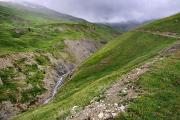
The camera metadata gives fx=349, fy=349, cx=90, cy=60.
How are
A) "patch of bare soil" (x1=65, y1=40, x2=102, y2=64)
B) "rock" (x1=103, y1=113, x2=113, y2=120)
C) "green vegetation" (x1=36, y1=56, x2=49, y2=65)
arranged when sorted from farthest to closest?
"patch of bare soil" (x1=65, y1=40, x2=102, y2=64) < "green vegetation" (x1=36, y1=56, x2=49, y2=65) < "rock" (x1=103, y1=113, x2=113, y2=120)

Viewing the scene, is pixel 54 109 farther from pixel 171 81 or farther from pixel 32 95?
pixel 32 95

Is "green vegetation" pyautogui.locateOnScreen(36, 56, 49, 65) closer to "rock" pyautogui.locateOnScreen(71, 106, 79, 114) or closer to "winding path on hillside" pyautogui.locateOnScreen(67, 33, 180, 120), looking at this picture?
"winding path on hillside" pyautogui.locateOnScreen(67, 33, 180, 120)

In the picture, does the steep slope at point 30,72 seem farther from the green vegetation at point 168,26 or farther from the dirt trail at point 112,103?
the dirt trail at point 112,103

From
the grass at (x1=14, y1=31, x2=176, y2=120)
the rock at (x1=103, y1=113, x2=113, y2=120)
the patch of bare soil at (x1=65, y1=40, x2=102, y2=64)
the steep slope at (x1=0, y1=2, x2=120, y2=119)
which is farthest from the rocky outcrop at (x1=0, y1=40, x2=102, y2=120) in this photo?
the rock at (x1=103, y1=113, x2=113, y2=120)

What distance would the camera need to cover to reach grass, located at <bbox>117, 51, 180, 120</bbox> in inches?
1571

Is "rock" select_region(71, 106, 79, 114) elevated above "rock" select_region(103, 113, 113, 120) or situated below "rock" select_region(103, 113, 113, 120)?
below

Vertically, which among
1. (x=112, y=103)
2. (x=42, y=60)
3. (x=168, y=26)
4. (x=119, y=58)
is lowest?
(x=42, y=60)

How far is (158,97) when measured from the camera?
147 ft

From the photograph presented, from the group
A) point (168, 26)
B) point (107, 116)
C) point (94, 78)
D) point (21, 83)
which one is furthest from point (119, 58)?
point (107, 116)

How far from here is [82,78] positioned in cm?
8975

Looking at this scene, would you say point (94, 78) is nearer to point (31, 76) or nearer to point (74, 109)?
point (31, 76)

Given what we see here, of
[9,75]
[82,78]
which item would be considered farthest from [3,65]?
[82,78]

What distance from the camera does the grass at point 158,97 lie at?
3991 cm

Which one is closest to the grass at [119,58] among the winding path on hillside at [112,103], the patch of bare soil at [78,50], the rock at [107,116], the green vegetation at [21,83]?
the green vegetation at [21,83]
